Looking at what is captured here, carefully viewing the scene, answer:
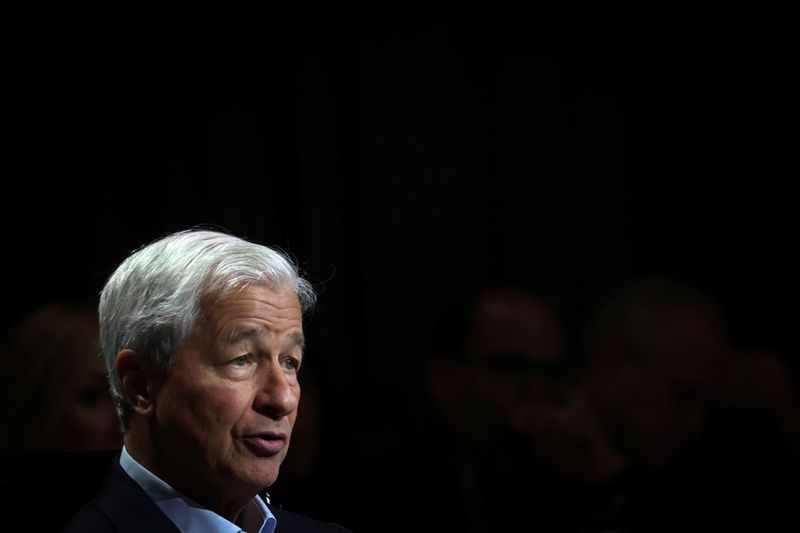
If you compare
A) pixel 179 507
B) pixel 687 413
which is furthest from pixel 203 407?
pixel 687 413

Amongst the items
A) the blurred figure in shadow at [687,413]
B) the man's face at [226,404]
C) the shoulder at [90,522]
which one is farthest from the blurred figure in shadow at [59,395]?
the blurred figure in shadow at [687,413]

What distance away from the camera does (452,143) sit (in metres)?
3.10

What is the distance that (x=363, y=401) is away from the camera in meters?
2.77

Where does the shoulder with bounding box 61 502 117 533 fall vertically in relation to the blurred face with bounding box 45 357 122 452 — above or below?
above

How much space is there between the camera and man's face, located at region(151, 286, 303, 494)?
5.49ft

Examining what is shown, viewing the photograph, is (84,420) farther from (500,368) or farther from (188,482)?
(500,368)

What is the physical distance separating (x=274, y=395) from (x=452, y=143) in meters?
1.55

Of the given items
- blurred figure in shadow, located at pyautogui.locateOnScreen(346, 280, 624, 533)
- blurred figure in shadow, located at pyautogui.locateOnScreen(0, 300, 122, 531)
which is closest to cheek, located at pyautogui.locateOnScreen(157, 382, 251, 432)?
blurred figure in shadow, located at pyautogui.locateOnScreen(0, 300, 122, 531)

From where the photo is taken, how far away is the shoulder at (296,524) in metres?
1.91

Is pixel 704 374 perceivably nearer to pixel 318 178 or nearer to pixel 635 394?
pixel 635 394

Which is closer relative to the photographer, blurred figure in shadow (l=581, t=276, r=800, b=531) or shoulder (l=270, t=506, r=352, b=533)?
shoulder (l=270, t=506, r=352, b=533)

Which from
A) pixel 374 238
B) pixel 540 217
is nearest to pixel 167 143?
pixel 374 238

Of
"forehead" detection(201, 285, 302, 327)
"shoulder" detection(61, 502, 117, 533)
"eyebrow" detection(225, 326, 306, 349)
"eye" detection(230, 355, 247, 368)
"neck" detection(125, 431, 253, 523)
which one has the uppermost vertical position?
"forehead" detection(201, 285, 302, 327)

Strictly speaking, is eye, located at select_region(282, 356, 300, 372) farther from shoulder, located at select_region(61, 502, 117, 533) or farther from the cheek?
shoulder, located at select_region(61, 502, 117, 533)
